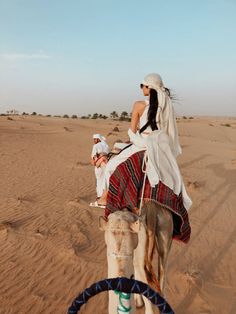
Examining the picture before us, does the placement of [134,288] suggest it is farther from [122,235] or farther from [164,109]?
[164,109]

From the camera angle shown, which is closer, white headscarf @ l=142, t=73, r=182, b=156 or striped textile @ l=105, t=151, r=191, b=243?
striped textile @ l=105, t=151, r=191, b=243

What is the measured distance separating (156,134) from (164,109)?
0.32 metres

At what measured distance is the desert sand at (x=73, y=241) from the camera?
613 centimetres

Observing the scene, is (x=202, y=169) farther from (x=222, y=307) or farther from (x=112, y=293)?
(x=112, y=293)

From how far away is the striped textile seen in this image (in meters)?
4.44

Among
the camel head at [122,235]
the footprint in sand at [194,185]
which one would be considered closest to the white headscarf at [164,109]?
the camel head at [122,235]

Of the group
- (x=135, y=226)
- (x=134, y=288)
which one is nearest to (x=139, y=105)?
(x=135, y=226)

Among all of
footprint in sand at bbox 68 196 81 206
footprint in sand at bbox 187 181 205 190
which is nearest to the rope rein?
footprint in sand at bbox 68 196 81 206

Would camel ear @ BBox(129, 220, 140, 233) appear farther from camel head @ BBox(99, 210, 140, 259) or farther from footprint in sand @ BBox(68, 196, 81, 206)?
footprint in sand @ BBox(68, 196, 81, 206)

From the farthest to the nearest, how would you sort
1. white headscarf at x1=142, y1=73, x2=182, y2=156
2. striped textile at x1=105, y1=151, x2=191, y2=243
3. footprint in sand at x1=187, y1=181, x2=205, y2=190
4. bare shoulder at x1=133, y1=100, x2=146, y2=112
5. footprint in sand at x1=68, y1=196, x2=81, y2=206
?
footprint in sand at x1=187, y1=181, x2=205, y2=190
footprint in sand at x1=68, y1=196, x2=81, y2=206
bare shoulder at x1=133, y1=100, x2=146, y2=112
white headscarf at x1=142, y1=73, x2=182, y2=156
striped textile at x1=105, y1=151, x2=191, y2=243

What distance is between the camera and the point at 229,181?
1570cm

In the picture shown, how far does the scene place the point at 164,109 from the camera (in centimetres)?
469

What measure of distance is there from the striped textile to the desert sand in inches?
65.8

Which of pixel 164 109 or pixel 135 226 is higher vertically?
pixel 164 109
